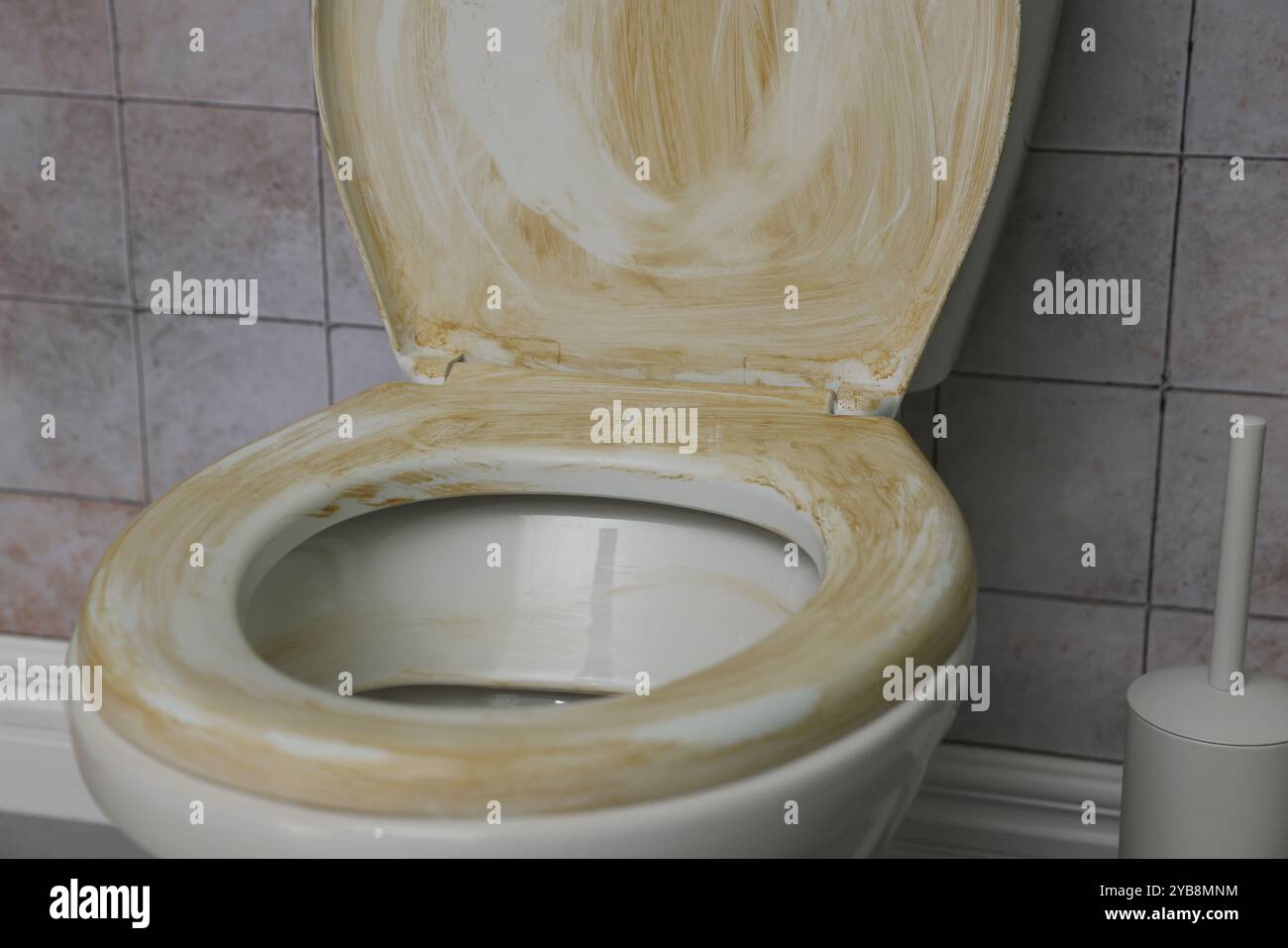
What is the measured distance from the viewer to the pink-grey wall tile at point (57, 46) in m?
1.13

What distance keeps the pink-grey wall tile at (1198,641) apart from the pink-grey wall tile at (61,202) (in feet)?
3.05

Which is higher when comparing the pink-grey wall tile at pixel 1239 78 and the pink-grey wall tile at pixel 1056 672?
the pink-grey wall tile at pixel 1239 78

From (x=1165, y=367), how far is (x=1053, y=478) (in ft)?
0.40

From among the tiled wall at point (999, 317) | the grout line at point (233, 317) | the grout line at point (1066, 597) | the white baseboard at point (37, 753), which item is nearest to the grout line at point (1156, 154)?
the tiled wall at point (999, 317)

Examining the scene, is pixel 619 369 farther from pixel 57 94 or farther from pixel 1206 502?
pixel 57 94

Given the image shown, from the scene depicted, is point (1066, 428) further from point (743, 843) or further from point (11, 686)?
point (11, 686)

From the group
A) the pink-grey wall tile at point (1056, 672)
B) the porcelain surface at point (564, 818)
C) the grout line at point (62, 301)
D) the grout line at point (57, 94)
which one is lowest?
the pink-grey wall tile at point (1056, 672)

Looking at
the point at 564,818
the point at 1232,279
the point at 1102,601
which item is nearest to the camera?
the point at 564,818

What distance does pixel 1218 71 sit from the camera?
964 mm

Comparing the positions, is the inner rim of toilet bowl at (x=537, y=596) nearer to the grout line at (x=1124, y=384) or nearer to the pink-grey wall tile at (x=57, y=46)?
the grout line at (x=1124, y=384)

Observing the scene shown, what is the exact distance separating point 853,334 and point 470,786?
0.47m

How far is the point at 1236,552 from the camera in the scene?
0.90m

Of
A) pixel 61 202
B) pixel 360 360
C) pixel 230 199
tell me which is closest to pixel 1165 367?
pixel 360 360
